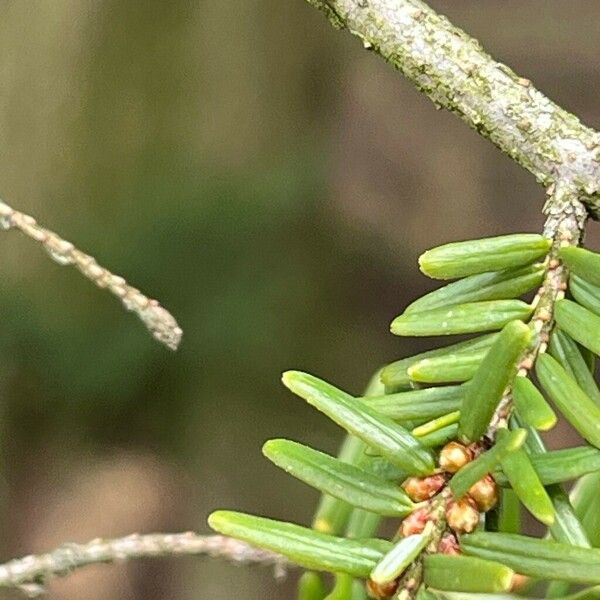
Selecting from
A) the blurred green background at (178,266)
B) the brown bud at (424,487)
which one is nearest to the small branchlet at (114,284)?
the brown bud at (424,487)

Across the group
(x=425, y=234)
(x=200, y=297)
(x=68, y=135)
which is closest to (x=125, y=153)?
(x=68, y=135)

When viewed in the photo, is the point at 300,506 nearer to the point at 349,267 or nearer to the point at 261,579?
the point at 261,579

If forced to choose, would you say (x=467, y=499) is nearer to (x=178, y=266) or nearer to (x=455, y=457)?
(x=455, y=457)

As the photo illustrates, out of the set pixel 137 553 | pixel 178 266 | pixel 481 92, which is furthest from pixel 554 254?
pixel 178 266

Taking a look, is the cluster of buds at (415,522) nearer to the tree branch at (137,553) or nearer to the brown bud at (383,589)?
the brown bud at (383,589)

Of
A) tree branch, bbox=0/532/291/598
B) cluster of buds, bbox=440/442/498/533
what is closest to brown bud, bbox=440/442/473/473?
cluster of buds, bbox=440/442/498/533

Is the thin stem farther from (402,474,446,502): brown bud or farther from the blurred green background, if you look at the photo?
the blurred green background
